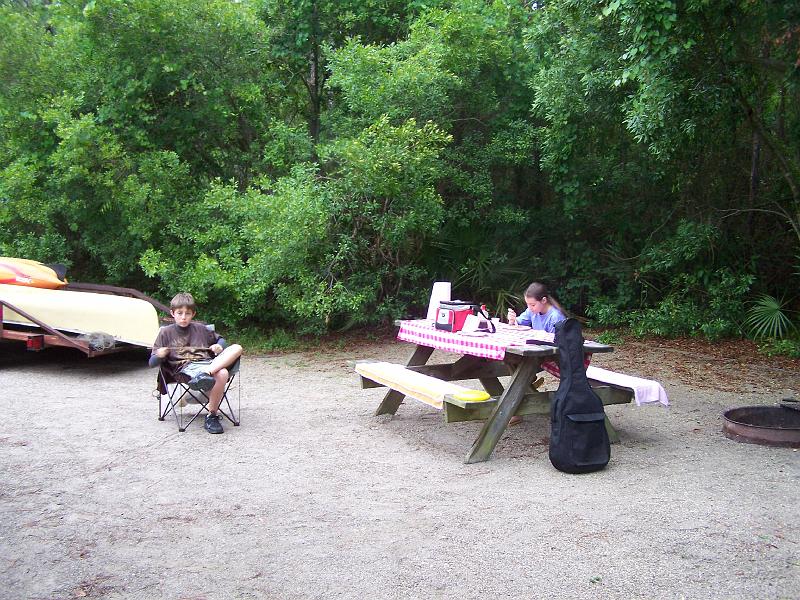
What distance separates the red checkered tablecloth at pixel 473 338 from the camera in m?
5.63

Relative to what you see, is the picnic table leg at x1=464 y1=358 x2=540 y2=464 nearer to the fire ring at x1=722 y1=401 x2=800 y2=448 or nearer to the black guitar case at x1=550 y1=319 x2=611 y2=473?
the black guitar case at x1=550 y1=319 x2=611 y2=473

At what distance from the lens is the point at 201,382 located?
623 centimetres

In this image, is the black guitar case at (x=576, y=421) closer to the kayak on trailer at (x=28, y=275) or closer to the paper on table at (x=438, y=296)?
the paper on table at (x=438, y=296)

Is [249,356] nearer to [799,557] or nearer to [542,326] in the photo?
[542,326]

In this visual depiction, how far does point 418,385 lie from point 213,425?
178 cm

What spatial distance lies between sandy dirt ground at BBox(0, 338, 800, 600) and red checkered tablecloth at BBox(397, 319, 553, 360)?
2.47ft

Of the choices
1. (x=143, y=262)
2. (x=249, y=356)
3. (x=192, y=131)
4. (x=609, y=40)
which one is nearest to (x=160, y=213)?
(x=143, y=262)

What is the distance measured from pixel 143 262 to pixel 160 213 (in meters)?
0.89

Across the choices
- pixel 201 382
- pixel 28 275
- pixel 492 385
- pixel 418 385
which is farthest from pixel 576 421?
pixel 28 275

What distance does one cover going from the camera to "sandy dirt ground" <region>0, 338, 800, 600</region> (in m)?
3.61

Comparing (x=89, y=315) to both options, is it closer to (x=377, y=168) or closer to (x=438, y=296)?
(x=377, y=168)

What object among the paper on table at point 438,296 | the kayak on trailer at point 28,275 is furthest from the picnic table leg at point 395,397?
the kayak on trailer at point 28,275

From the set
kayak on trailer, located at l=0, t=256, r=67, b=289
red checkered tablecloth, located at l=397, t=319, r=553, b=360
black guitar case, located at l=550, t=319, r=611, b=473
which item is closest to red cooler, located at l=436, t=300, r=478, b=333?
red checkered tablecloth, located at l=397, t=319, r=553, b=360

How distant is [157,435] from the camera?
20.7 feet
